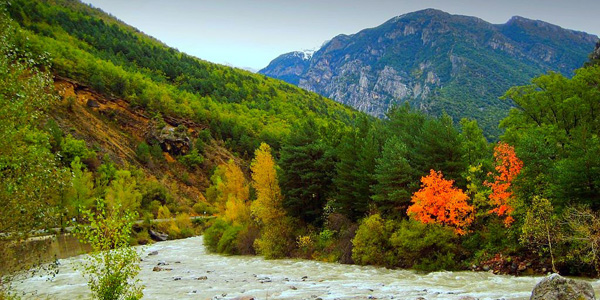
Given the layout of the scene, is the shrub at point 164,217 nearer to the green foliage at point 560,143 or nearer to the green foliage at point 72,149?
the green foliage at point 72,149

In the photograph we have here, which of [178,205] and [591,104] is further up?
[591,104]

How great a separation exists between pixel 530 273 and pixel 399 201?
1252cm

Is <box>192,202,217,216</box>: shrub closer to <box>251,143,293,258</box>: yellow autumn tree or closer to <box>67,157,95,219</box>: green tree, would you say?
<box>67,157,95,219</box>: green tree

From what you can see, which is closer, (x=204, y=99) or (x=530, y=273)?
(x=530, y=273)

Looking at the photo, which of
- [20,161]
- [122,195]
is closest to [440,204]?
[20,161]

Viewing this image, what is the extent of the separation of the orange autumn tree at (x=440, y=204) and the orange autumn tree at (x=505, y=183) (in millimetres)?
2294

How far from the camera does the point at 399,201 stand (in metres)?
36.6

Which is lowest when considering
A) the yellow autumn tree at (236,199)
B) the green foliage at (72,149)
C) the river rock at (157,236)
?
the river rock at (157,236)

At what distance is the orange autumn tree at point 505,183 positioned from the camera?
100 ft

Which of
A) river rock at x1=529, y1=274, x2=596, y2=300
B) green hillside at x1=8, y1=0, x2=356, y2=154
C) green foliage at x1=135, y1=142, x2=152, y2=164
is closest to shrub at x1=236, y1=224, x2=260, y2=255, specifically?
river rock at x1=529, y1=274, x2=596, y2=300

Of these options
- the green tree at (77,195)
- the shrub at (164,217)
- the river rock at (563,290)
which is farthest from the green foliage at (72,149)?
the river rock at (563,290)

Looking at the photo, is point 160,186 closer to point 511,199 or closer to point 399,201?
point 399,201

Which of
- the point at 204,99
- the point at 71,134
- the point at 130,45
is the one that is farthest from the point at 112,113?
the point at 130,45

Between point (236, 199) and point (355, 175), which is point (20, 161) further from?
point (236, 199)
